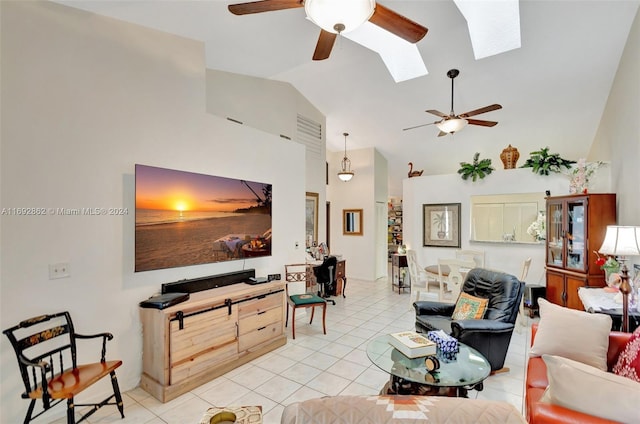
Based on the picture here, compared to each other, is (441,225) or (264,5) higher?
(264,5)

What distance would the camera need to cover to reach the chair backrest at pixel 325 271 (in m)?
5.53

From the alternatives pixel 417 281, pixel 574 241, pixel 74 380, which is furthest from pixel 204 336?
pixel 574 241

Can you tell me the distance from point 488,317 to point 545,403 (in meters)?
1.74

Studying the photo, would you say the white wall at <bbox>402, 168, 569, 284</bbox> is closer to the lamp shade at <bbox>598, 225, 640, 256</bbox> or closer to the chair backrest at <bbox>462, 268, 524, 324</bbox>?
the chair backrest at <bbox>462, 268, 524, 324</bbox>

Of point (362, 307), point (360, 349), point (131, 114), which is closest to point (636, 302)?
point (360, 349)

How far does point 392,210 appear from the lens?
10523mm

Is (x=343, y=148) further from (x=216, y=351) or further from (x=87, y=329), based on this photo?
(x=87, y=329)

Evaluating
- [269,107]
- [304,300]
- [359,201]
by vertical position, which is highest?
[269,107]

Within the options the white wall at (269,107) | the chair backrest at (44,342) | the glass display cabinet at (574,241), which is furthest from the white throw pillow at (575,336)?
the white wall at (269,107)

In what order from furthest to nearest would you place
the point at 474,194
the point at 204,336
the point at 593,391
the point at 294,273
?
the point at 474,194 < the point at 294,273 < the point at 204,336 < the point at 593,391

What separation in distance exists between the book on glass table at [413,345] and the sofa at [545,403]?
23.9 inches

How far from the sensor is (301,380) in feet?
9.40

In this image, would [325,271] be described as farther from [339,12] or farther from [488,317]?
[339,12]

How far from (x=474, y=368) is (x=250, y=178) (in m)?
3.03
